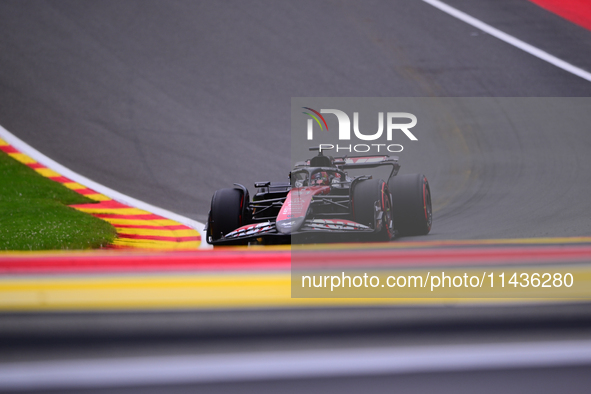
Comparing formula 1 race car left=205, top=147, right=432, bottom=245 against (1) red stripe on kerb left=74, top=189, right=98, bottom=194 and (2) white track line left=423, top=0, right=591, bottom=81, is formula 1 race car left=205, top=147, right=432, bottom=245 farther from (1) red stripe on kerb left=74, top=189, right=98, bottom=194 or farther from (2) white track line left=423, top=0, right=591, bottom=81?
(2) white track line left=423, top=0, right=591, bottom=81

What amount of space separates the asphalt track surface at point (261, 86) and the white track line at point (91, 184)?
0.13m

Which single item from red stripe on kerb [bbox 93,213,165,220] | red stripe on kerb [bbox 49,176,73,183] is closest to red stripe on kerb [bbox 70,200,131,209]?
red stripe on kerb [bbox 93,213,165,220]

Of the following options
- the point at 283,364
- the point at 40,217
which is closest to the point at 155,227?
the point at 40,217

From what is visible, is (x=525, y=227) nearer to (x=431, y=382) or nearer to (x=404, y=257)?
(x=404, y=257)

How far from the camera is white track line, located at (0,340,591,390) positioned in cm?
129

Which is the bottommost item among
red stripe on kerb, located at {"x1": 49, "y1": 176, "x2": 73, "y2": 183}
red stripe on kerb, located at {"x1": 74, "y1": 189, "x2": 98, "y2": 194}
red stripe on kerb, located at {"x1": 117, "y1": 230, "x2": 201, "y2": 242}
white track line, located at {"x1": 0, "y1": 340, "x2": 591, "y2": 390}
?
white track line, located at {"x1": 0, "y1": 340, "x2": 591, "y2": 390}

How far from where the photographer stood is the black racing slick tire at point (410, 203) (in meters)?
4.31

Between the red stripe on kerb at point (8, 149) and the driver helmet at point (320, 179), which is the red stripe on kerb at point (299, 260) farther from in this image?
the red stripe on kerb at point (8, 149)

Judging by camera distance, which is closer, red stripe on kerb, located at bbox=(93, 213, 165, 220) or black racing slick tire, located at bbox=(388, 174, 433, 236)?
black racing slick tire, located at bbox=(388, 174, 433, 236)

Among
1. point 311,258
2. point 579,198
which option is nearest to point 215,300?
point 311,258

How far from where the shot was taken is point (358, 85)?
9.49 meters

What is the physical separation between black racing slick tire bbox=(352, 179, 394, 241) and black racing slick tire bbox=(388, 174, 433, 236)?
384 millimetres

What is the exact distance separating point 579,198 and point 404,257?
4.47m

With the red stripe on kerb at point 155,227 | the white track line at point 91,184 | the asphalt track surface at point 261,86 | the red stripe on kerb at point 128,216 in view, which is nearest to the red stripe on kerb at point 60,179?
the white track line at point 91,184
